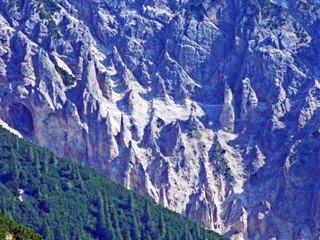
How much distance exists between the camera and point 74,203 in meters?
194

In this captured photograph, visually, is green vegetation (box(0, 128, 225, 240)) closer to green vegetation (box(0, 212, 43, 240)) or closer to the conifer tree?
the conifer tree

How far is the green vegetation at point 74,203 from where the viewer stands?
625 feet

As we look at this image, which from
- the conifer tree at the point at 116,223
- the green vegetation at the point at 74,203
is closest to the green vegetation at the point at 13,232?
the green vegetation at the point at 74,203

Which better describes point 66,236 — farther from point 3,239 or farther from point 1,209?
point 3,239

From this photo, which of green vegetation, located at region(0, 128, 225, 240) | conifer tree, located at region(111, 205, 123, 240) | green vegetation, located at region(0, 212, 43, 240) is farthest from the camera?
conifer tree, located at region(111, 205, 123, 240)

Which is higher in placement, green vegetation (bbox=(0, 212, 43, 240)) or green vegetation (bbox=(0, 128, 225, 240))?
Answer: green vegetation (bbox=(0, 128, 225, 240))

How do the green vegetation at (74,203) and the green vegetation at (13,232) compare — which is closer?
the green vegetation at (13,232)

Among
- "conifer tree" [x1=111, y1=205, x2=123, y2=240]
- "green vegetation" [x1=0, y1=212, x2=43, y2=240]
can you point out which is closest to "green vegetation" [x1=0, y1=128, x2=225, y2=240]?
"conifer tree" [x1=111, y1=205, x2=123, y2=240]

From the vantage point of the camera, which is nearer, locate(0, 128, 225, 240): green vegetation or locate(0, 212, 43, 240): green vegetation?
locate(0, 212, 43, 240): green vegetation

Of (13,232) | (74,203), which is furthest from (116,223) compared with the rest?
Answer: (13,232)

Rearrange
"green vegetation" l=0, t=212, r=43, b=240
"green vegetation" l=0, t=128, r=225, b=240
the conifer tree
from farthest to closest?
the conifer tree < "green vegetation" l=0, t=128, r=225, b=240 < "green vegetation" l=0, t=212, r=43, b=240

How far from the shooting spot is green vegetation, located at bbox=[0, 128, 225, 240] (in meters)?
191

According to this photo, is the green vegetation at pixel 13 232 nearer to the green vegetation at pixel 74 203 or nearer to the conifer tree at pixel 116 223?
the green vegetation at pixel 74 203

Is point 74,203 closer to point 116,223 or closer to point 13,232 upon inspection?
point 116,223
